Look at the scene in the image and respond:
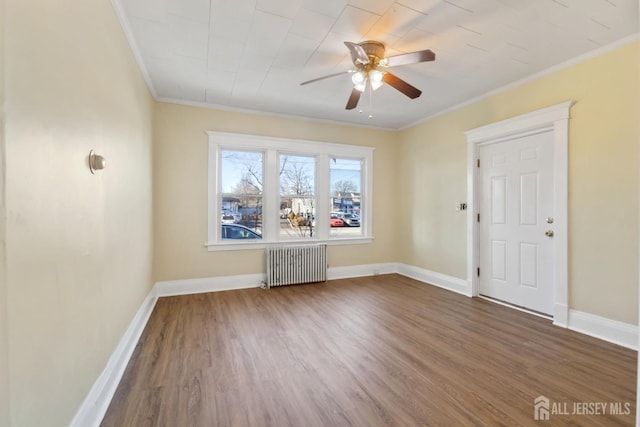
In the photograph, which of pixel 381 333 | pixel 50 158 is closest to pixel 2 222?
pixel 50 158

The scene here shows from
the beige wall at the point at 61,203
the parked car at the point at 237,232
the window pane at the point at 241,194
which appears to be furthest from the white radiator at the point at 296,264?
the beige wall at the point at 61,203

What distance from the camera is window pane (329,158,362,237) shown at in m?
5.19

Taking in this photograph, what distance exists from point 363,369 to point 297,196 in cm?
315

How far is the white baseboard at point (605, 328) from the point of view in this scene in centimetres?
256

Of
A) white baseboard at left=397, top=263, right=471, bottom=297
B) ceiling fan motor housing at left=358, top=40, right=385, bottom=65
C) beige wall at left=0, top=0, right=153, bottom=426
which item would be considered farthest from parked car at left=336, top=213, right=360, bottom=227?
beige wall at left=0, top=0, right=153, bottom=426

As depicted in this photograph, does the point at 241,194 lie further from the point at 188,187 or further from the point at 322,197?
the point at 322,197

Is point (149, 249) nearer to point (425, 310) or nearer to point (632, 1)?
point (425, 310)

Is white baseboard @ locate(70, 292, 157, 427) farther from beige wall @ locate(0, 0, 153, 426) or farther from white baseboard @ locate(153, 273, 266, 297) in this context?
white baseboard @ locate(153, 273, 266, 297)

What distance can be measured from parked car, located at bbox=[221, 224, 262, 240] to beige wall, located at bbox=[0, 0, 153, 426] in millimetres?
2159

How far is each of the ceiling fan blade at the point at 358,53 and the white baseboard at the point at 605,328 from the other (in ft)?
10.7

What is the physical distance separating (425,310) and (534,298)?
128cm

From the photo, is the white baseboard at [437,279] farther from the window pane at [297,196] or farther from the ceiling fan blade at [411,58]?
the ceiling fan blade at [411,58]

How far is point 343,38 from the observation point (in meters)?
2.57

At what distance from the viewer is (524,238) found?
352 cm
